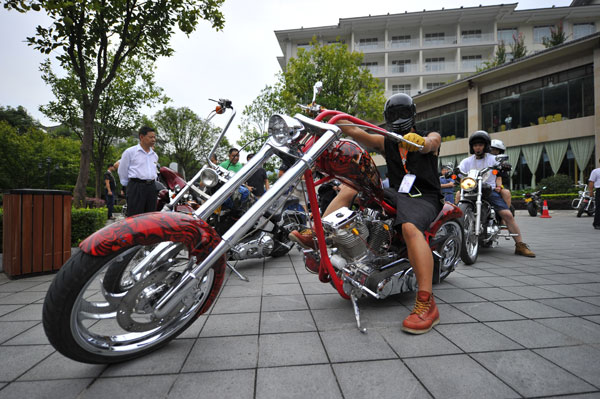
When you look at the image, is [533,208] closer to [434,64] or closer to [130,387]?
[130,387]

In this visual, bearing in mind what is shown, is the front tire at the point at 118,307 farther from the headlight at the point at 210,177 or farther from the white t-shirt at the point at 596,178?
the white t-shirt at the point at 596,178

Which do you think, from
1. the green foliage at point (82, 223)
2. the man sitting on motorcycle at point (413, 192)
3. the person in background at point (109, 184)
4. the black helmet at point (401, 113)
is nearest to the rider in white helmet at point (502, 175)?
the man sitting on motorcycle at point (413, 192)

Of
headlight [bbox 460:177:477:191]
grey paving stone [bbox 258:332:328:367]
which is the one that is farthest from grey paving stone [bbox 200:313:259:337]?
headlight [bbox 460:177:477:191]

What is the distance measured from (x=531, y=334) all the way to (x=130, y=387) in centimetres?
237

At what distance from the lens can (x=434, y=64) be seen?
34.7m

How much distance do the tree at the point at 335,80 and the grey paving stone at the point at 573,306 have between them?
54.1ft

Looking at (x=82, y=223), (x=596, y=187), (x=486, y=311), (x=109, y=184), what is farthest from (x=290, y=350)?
(x=109, y=184)

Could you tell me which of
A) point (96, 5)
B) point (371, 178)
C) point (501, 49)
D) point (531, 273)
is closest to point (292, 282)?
point (371, 178)

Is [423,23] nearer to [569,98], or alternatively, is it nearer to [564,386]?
[569,98]

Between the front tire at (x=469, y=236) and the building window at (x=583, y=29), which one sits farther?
the building window at (x=583, y=29)

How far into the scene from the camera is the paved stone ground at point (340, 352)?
150 cm

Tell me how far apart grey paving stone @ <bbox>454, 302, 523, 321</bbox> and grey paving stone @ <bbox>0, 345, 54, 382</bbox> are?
9.30 feet

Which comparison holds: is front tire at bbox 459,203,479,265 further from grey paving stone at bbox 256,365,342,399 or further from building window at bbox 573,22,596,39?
building window at bbox 573,22,596,39

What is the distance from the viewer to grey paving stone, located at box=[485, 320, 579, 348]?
1.94m
